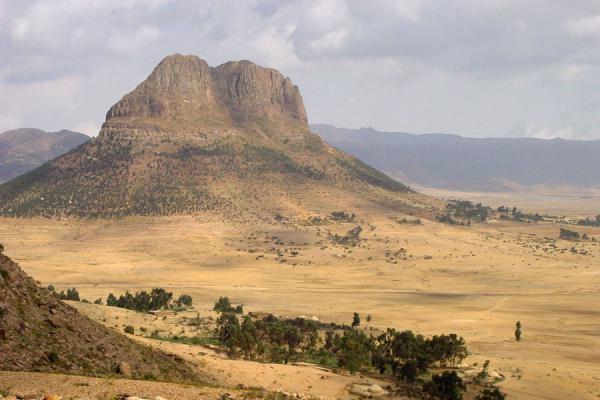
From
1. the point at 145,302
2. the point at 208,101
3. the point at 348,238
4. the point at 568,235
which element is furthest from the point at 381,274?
the point at 208,101

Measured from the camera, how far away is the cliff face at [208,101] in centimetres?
15712

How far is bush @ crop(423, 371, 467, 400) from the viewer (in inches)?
1278

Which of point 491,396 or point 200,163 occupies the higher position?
point 200,163

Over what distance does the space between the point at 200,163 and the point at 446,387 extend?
119716 mm

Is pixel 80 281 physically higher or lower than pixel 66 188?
lower

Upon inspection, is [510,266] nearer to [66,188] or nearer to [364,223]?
[364,223]

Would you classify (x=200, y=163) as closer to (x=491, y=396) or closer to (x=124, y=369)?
(x=491, y=396)

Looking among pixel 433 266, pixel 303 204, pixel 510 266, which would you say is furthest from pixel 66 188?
pixel 510 266

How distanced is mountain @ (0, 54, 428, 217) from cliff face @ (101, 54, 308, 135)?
0.94ft

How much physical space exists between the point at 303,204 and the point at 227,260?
4140 centimetres

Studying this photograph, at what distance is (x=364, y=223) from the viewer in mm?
134875

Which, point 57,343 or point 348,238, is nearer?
point 57,343

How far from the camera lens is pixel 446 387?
32688mm

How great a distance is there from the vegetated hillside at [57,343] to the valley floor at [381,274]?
454 centimetres
